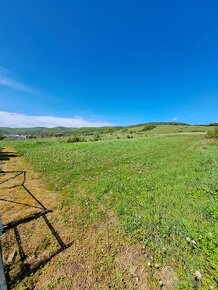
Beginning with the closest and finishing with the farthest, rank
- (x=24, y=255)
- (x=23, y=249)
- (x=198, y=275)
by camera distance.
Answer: (x=198, y=275)
(x=24, y=255)
(x=23, y=249)

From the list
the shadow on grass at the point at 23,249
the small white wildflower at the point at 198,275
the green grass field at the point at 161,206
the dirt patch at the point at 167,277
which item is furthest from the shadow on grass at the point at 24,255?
the small white wildflower at the point at 198,275

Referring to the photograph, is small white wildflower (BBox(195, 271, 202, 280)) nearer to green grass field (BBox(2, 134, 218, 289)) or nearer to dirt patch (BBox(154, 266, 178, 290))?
green grass field (BBox(2, 134, 218, 289))

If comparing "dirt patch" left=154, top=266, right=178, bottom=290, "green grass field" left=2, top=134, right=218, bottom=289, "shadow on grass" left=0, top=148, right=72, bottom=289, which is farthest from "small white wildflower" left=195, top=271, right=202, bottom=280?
"shadow on grass" left=0, top=148, right=72, bottom=289

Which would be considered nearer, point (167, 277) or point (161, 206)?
point (167, 277)

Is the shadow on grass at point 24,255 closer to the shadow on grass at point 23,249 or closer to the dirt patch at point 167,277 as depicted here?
the shadow on grass at point 23,249

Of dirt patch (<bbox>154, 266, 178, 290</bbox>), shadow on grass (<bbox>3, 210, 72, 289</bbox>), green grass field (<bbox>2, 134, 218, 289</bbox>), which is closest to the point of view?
dirt patch (<bbox>154, 266, 178, 290</bbox>)

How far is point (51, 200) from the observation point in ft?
21.1

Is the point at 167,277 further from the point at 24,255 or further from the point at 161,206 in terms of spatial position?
the point at 24,255

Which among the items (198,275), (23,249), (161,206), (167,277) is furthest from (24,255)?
(161,206)

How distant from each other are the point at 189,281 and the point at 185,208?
262 centimetres

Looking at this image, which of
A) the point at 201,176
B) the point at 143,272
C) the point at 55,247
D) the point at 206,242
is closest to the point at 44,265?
the point at 55,247

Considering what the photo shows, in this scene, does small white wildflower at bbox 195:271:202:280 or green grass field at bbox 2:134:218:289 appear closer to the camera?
small white wildflower at bbox 195:271:202:280

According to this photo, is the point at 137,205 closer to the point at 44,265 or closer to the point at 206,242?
the point at 206,242

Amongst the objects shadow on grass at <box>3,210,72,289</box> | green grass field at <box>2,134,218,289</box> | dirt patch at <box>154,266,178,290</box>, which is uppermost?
green grass field at <box>2,134,218,289</box>
